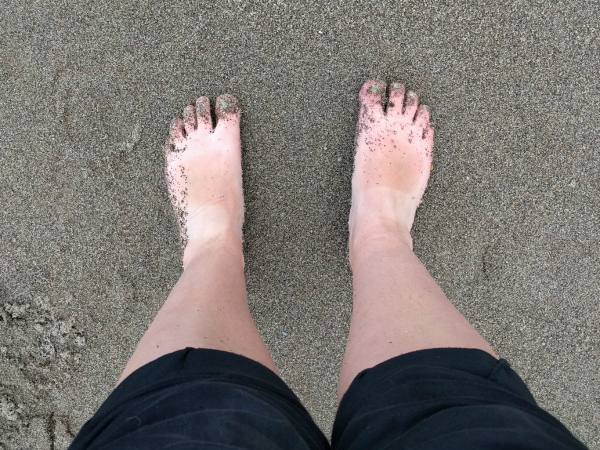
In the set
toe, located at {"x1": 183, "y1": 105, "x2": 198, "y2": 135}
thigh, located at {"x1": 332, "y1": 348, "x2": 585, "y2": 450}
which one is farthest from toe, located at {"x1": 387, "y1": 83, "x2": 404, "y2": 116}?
thigh, located at {"x1": 332, "y1": 348, "x2": 585, "y2": 450}

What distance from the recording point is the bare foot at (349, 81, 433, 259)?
1.23 m

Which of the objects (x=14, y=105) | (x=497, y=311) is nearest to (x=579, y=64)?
(x=497, y=311)

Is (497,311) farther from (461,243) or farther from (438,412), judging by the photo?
(438,412)

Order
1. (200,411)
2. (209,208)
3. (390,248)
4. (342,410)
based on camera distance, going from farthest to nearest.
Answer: (209,208), (390,248), (342,410), (200,411)

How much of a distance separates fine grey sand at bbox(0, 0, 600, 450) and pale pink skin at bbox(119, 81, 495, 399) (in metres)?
0.05

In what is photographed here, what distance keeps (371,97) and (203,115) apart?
20.3 inches

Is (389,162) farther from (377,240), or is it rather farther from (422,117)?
(377,240)

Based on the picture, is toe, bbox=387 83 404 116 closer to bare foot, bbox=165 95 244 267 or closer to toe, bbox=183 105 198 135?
bare foot, bbox=165 95 244 267

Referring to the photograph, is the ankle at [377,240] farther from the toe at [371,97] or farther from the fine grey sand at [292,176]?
the toe at [371,97]

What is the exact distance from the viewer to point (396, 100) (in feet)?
4.09

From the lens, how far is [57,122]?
49.1 inches

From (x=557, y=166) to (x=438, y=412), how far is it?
0.91 m

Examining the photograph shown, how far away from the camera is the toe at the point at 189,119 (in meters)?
1.26

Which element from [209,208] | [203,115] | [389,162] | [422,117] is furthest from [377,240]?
[203,115]
